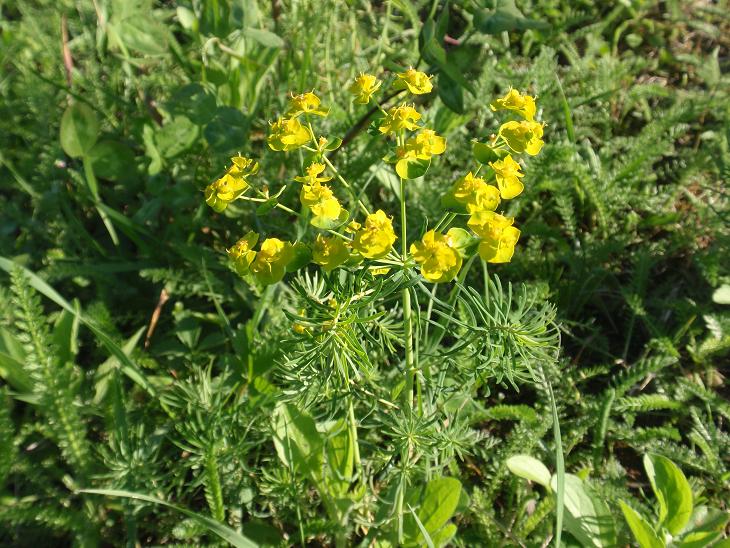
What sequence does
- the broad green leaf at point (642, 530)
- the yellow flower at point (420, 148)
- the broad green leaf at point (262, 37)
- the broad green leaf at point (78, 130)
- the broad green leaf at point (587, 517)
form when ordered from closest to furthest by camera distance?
the yellow flower at point (420, 148), the broad green leaf at point (642, 530), the broad green leaf at point (587, 517), the broad green leaf at point (262, 37), the broad green leaf at point (78, 130)

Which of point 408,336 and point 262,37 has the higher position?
point 262,37

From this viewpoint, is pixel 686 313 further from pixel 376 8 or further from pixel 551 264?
pixel 376 8

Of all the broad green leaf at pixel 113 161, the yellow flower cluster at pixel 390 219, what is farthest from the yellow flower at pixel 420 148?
the broad green leaf at pixel 113 161

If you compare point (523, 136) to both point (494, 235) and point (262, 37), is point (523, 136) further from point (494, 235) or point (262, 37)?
point (262, 37)

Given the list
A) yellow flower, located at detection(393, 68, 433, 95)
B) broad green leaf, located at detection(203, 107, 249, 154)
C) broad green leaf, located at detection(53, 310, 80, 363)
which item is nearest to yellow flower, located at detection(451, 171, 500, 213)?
yellow flower, located at detection(393, 68, 433, 95)

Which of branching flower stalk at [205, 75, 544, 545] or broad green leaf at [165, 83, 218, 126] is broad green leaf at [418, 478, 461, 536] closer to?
branching flower stalk at [205, 75, 544, 545]

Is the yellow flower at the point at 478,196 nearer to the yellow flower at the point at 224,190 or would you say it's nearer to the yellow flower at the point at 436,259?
the yellow flower at the point at 436,259

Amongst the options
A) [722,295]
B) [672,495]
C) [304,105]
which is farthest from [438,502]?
[722,295]

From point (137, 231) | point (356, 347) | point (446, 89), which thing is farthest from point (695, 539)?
point (137, 231)
